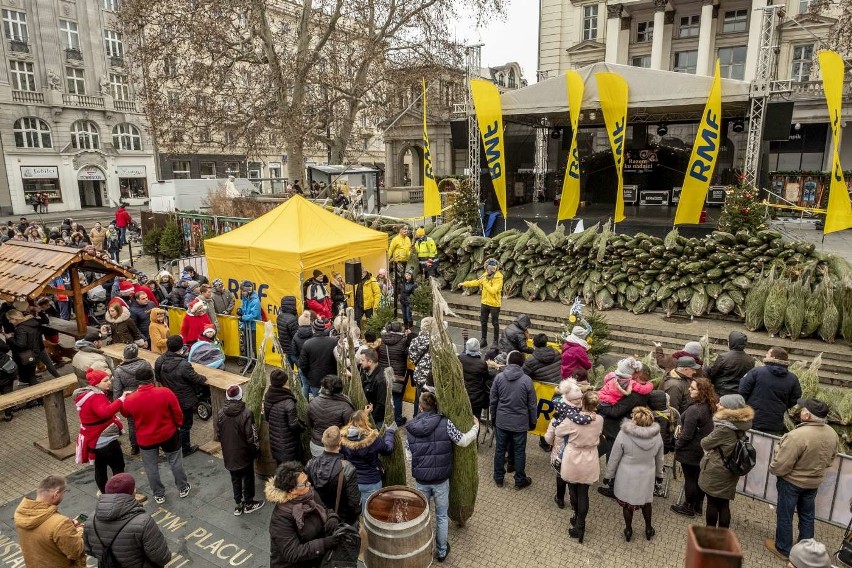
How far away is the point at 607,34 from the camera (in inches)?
1231

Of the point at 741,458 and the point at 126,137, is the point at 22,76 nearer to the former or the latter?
the point at 126,137

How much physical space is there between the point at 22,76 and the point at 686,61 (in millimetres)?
43252

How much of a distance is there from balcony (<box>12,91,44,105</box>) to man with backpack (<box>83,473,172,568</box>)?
4422cm


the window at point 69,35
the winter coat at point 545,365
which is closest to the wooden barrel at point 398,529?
the winter coat at point 545,365

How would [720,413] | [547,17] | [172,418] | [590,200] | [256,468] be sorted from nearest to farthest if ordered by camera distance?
[720,413], [172,418], [256,468], [590,200], [547,17]

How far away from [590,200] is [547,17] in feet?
43.9

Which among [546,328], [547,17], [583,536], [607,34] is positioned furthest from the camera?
[547,17]

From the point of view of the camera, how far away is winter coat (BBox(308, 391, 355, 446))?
5.27m

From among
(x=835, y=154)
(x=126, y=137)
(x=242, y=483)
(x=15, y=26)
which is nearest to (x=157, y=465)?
(x=242, y=483)

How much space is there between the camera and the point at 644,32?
31.4 meters

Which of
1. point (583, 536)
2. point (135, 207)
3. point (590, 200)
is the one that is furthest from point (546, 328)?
point (135, 207)

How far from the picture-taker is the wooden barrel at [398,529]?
4414mm

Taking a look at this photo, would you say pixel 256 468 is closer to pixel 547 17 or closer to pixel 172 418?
pixel 172 418

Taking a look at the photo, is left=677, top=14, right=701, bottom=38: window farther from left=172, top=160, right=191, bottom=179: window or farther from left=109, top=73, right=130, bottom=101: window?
left=109, top=73, right=130, bottom=101: window
